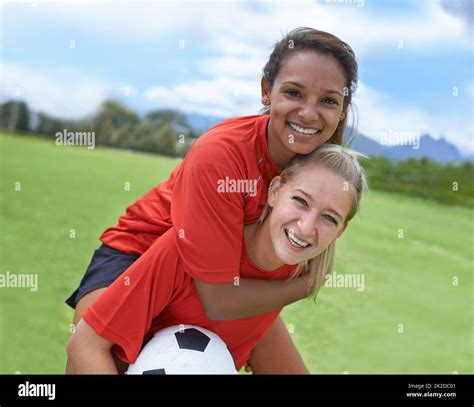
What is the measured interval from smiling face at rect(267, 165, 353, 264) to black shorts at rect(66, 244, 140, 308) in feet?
2.18

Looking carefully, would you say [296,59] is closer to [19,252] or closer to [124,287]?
[124,287]

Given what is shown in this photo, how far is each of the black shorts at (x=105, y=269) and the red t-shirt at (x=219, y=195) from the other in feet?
1.34

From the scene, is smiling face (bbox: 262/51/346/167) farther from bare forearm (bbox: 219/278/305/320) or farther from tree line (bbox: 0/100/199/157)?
tree line (bbox: 0/100/199/157)

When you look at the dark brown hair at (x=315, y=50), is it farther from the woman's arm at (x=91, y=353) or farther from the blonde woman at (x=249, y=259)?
the woman's arm at (x=91, y=353)

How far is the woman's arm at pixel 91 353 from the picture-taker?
84.5 inches

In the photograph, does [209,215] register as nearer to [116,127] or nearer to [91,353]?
[91,353]

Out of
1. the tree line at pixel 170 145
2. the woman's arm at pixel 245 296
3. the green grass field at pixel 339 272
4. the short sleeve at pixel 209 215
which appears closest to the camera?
the short sleeve at pixel 209 215

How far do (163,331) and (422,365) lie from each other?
2.60m

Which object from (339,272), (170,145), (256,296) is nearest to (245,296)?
(256,296)

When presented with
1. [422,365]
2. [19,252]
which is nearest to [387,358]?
[422,365]

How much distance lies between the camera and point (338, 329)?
464 cm

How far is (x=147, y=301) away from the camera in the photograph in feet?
7.07

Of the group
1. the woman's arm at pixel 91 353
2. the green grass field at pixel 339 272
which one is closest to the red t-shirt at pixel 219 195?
the woman's arm at pixel 91 353

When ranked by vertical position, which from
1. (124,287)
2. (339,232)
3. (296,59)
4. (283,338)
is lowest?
(283,338)
